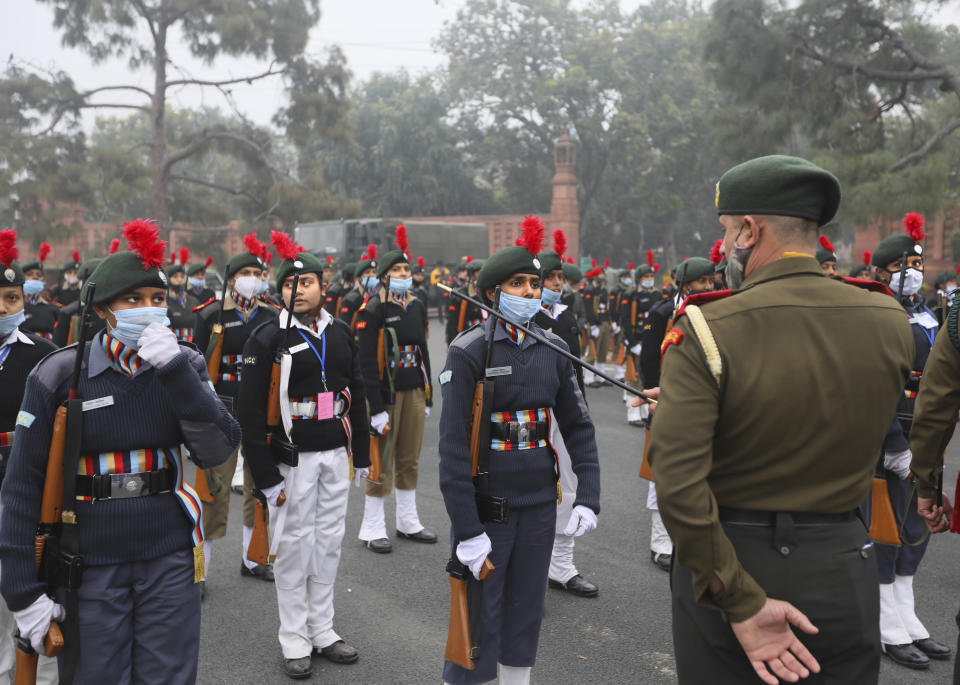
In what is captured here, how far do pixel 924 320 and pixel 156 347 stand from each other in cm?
451

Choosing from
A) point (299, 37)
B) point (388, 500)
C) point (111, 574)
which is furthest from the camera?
point (299, 37)

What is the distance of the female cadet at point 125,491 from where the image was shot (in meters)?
2.96

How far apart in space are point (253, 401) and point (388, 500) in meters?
3.53

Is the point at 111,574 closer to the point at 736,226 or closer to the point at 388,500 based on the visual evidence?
the point at 736,226

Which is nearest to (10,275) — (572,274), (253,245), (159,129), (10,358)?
(10,358)

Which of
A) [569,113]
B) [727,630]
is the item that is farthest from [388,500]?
[569,113]

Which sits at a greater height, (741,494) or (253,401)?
(741,494)

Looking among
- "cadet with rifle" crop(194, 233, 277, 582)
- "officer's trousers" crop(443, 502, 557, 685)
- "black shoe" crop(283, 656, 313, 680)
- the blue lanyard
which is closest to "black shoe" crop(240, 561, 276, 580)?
"cadet with rifle" crop(194, 233, 277, 582)

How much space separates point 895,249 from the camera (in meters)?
5.77

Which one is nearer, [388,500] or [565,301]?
[388,500]

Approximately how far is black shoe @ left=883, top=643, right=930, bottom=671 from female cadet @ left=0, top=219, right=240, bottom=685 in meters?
3.66

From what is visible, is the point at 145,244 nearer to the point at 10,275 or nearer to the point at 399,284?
the point at 10,275

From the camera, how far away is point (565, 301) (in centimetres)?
1421

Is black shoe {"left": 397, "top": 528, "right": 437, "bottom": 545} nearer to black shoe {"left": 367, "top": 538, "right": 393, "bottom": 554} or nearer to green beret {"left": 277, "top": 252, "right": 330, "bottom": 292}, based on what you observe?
black shoe {"left": 367, "top": 538, "right": 393, "bottom": 554}
